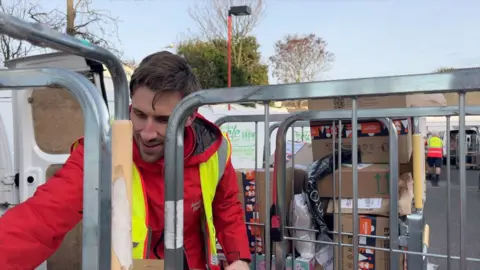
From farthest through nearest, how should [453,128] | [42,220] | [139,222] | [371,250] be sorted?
[453,128], [371,250], [139,222], [42,220]

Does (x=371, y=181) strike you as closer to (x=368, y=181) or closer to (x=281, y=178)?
(x=368, y=181)

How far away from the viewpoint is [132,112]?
1.61 m

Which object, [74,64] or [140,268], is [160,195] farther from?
[74,64]

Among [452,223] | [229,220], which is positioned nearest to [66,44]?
[229,220]

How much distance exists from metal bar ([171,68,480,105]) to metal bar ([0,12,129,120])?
256 mm

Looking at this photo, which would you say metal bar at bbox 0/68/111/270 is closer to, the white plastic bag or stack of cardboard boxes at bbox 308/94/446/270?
stack of cardboard boxes at bbox 308/94/446/270

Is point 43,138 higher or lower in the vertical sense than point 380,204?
higher

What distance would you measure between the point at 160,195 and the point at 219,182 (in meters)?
0.33

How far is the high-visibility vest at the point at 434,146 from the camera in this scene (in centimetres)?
1250

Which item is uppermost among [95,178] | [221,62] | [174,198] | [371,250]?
[221,62]

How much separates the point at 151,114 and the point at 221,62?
732 inches

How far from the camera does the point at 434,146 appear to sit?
1283cm

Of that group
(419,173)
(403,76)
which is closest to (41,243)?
(403,76)

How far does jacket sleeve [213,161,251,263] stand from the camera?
6.48ft
